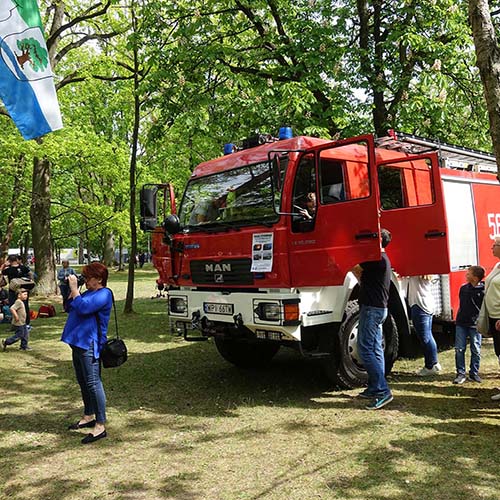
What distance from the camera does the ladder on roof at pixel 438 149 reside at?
7.35 meters

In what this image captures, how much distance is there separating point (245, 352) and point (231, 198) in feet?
8.03

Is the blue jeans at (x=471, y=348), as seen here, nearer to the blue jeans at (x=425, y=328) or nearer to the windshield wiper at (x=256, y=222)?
the blue jeans at (x=425, y=328)

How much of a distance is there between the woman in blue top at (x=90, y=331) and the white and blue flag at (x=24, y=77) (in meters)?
2.07

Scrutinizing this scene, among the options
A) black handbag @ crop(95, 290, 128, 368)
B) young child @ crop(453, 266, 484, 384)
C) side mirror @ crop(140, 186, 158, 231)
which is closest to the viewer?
black handbag @ crop(95, 290, 128, 368)

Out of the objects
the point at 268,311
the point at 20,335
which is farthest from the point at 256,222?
the point at 20,335

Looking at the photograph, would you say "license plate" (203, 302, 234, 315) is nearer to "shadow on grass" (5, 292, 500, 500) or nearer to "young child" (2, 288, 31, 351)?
"shadow on grass" (5, 292, 500, 500)

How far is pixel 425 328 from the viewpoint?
262 inches

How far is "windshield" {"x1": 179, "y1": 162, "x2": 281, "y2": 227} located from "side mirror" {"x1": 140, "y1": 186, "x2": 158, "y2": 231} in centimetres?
40

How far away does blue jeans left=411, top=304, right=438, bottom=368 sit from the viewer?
664 cm

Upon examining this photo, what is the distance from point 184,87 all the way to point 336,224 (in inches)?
230

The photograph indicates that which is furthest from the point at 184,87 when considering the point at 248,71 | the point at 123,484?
the point at 123,484

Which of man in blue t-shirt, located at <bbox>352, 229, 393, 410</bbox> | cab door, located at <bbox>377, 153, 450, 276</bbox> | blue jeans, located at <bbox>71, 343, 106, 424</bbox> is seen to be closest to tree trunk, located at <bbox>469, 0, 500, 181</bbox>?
man in blue t-shirt, located at <bbox>352, 229, 393, 410</bbox>

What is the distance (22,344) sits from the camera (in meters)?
9.48

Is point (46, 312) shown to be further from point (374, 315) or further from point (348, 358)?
point (374, 315)
